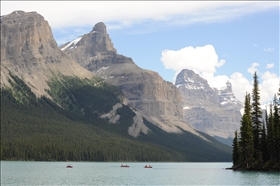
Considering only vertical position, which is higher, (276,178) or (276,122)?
(276,122)

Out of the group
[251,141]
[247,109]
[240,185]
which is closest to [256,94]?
[247,109]

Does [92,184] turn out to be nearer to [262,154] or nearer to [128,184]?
[128,184]

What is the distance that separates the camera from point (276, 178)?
4616 inches

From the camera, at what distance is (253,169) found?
489 ft

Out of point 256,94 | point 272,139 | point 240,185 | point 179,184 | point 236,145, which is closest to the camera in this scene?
point 240,185

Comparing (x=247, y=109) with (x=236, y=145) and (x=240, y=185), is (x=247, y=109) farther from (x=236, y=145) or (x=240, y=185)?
(x=240, y=185)

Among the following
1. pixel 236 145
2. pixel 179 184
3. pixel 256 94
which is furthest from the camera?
pixel 236 145

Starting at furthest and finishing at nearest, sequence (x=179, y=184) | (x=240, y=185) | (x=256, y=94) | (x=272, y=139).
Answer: (x=256, y=94) → (x=272, y=139) → (x=179, y=184) → (x=240, y=185)

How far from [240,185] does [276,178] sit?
1449 centimetres

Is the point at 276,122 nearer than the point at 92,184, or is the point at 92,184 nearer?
the point at 92,184

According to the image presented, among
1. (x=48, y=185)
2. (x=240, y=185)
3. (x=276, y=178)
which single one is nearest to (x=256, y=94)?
(x=276, y=178)

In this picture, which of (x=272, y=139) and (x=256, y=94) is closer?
(x=272, y=139)

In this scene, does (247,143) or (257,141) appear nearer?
(247,143)

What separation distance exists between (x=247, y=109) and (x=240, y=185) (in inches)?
2278
